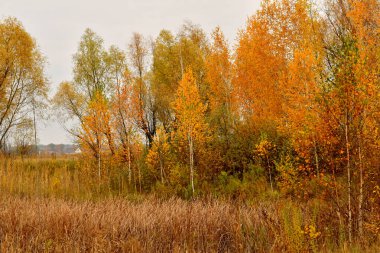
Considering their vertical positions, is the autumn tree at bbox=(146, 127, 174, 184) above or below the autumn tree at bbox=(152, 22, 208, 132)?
below

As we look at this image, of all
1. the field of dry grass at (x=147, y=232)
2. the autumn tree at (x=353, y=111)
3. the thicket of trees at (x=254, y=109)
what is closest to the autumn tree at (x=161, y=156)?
the thicket of trees at (x=254, y=109)

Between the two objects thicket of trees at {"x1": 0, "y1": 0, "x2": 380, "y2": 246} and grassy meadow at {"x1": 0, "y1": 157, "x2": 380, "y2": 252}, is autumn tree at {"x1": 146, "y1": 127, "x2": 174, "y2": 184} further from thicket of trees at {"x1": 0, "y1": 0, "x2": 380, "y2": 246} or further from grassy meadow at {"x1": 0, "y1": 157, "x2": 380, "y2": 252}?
grassy meadow at {"x1": 0, "y1": 157, "x2": 380, "y2": 252}

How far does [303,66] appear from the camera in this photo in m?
12.2

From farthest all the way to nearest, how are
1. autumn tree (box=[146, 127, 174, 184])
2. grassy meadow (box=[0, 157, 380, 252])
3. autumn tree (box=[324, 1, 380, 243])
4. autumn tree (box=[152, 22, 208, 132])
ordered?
autumn tree (box=[152, 22, 208, 132]) < autumn tree (box=[146, 127, 174, 184]) < autumn tree (box=[324, 1, 380, 243]) < grassy meadow (box=[0, 157, 380, 252])

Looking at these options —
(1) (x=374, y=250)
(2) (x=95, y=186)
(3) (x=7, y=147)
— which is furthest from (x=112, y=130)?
(1) (x=374, y=250)

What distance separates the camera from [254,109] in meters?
20.4

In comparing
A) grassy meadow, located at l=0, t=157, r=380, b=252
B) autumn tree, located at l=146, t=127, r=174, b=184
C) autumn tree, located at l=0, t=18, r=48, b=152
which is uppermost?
autumn tree, located at l=0, t=18, r=48, b=152

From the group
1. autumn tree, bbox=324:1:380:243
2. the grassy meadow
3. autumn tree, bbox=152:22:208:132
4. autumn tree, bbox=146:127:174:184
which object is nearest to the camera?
the grassy meadow

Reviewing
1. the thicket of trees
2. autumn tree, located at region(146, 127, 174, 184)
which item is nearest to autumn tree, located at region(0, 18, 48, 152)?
the thicket of trees

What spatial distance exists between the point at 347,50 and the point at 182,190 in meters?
8.97

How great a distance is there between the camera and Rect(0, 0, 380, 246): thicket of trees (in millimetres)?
6637

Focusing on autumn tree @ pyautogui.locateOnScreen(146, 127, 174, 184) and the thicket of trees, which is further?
autumn tree @ pyautogui.locateOnScreen(146, 127, 174, 184)

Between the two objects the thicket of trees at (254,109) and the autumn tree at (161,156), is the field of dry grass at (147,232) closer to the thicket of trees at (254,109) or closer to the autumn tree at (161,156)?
the thicket of trees at (254,109)

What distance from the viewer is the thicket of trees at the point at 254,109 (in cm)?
664
